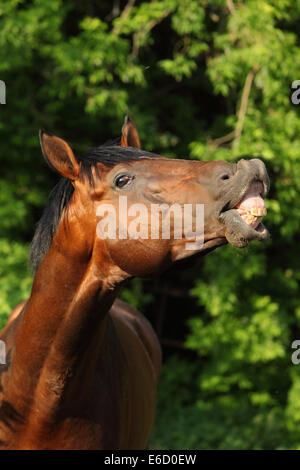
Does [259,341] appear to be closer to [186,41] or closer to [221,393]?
[221,393]

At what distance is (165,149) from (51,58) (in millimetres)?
1598

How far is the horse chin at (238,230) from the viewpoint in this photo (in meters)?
1.84

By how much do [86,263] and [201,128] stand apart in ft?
16.9

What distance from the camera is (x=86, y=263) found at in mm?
2098

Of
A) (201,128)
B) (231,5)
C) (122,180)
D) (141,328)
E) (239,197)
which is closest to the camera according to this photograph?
(239,197)

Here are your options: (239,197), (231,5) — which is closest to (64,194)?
(239,197)

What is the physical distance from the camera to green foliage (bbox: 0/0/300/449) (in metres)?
5.46

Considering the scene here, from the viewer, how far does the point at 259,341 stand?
596 cm

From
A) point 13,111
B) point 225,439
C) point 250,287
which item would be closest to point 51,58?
point 13,111

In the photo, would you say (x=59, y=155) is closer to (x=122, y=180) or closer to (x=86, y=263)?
(x=122, y=180)

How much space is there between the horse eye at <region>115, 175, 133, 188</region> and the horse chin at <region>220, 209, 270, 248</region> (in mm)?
364

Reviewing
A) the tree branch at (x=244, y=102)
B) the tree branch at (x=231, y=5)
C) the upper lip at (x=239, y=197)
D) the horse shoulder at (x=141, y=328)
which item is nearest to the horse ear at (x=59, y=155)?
the upper lip at (x=239, y=197)

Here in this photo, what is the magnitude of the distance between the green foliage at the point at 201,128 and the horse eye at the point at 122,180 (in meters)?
3.04

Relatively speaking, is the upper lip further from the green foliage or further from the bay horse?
the green foliage
